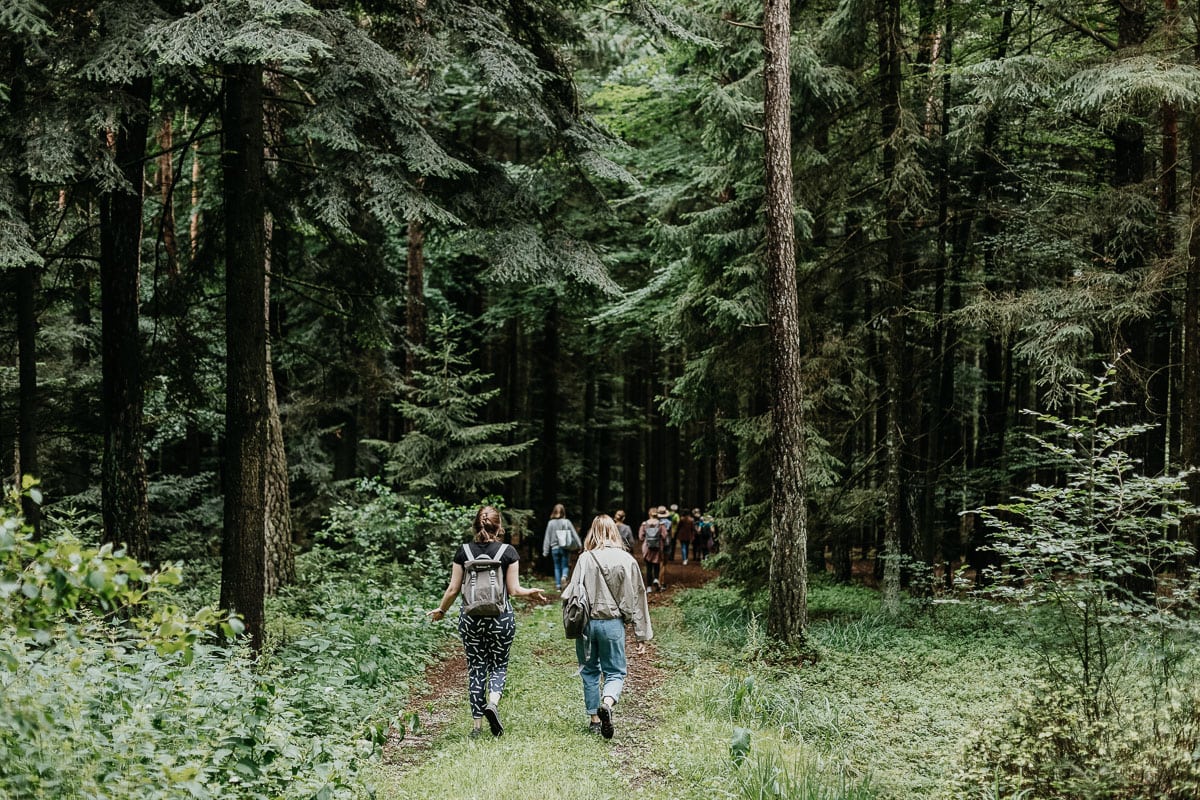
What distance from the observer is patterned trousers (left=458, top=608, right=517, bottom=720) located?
23.0ft

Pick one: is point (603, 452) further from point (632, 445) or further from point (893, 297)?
point (893, 297)

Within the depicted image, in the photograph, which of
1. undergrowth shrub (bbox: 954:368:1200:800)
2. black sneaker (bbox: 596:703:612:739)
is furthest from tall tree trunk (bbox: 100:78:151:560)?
undergrowth shrub (bbox: 954:368:1200:800)

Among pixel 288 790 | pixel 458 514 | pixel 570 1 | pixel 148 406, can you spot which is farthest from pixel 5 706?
pixel 148 406

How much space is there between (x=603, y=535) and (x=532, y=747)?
6.27 ft

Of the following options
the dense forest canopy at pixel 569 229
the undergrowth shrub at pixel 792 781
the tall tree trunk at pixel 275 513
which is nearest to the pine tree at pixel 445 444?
the dense forest canopy at pixel 569 229

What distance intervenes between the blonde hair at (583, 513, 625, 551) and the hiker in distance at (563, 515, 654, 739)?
0.11ft

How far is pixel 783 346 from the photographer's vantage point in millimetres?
10133

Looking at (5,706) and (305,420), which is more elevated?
(305,420)

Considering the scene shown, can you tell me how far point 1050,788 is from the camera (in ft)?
16.6

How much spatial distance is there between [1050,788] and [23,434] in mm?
11589

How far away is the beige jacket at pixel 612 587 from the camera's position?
7.01m

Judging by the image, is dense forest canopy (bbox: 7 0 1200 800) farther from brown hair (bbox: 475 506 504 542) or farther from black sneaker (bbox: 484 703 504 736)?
brown hair (bbox: 475 506 504 542)

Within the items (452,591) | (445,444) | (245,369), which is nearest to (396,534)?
(445,444)

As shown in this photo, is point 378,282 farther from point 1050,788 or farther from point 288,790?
point 1050,788
